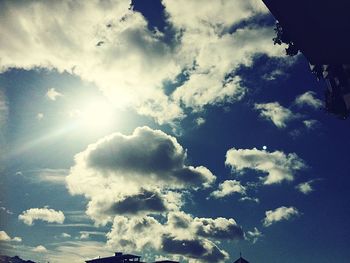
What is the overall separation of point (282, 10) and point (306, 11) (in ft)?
1.57

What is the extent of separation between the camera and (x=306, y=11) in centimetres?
661

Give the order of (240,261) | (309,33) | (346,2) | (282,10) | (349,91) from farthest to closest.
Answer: (240,261)
(349,91)
(309,33)
(282,10)
(346,2)

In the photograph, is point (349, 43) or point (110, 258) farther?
point (110, 258)

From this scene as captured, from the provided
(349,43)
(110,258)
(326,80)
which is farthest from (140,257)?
(349,43)

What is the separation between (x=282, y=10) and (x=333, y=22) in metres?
1.19

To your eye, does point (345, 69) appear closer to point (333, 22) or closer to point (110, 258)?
point (333, 22)

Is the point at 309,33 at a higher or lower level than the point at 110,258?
higher

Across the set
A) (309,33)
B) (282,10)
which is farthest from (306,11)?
(309,33)

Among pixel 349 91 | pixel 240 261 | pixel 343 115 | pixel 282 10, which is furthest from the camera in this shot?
pixel 240 261

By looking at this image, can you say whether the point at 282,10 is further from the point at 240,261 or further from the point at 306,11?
the point at 240,261

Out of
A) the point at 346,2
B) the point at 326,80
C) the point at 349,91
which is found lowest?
the point at 346,2

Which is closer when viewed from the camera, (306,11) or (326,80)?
(306,11)

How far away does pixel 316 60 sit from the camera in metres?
8.75

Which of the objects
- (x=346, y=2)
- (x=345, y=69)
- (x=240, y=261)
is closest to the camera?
(x=346, y=2)
